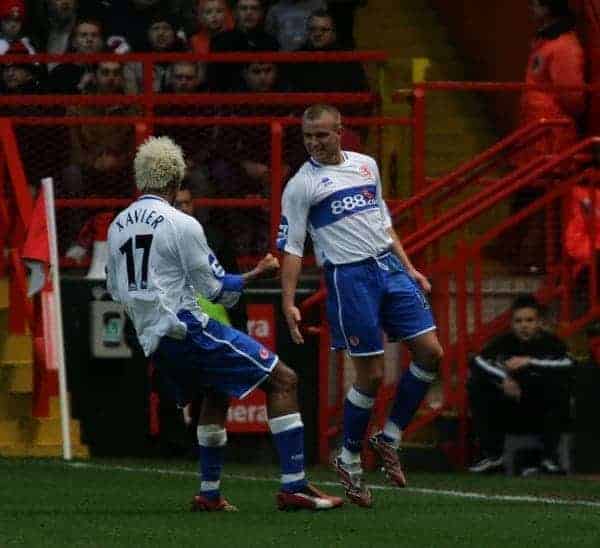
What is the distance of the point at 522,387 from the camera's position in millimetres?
14523

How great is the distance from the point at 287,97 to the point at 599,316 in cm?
268

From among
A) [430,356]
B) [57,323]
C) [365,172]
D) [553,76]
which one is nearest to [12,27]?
[57,323]

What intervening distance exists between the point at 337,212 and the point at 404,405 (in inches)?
48.1

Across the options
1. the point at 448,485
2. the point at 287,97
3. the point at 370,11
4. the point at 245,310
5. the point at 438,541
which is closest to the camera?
the point at 438,541

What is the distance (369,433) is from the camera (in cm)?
1493

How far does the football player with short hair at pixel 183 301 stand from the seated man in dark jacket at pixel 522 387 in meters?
4.13

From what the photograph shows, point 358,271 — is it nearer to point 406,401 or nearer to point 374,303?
point 374,303

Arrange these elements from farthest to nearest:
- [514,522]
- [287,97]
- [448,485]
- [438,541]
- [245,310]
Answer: [287,97] → [245,310] → [448,485] → [514,522] → [438,541]

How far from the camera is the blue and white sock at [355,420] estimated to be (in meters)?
11.6

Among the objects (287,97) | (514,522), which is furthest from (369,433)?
(514,522)

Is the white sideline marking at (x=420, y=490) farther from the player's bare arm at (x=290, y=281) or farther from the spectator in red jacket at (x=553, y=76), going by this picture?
the spectator in red jacket at (x=553, y=76)

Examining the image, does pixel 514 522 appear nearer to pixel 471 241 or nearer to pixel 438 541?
pixel 438 541

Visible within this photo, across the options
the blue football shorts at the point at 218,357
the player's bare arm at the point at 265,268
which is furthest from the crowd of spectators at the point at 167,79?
the player's bare arm at the point at 265,268

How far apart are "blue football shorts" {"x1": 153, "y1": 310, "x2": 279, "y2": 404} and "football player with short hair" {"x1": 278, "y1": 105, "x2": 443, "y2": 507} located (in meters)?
1.17
